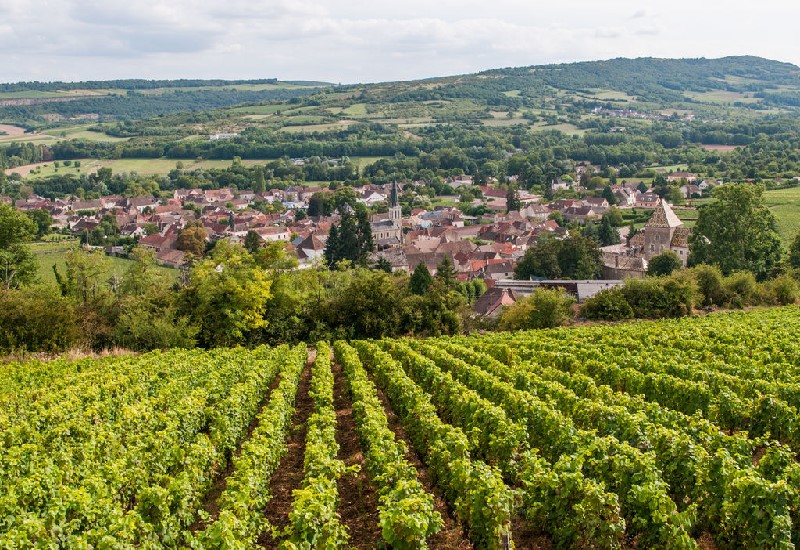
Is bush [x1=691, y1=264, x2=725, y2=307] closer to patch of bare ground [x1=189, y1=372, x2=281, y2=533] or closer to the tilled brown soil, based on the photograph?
the tilled brown soil

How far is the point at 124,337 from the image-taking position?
3738 centimetres

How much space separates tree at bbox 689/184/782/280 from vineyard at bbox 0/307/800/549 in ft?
118

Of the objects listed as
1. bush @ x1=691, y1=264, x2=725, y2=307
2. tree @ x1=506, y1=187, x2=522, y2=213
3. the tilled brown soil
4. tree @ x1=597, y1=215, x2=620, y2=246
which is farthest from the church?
the tilled brown soil

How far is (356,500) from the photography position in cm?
1431

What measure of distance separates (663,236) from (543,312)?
40.7 m

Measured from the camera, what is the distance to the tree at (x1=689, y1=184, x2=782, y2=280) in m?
58.2

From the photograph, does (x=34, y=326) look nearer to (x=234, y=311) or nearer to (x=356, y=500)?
(x=234, y=311)

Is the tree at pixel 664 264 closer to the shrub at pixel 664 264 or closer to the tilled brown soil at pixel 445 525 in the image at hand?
the shrub at pixel 664 264

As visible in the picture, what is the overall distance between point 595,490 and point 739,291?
4005 centimetres

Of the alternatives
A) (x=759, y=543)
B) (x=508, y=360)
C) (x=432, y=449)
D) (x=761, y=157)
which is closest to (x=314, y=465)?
(x=432, y=449)

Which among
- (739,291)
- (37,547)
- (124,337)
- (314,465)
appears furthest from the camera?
(739,291)

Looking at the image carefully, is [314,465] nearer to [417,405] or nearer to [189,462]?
[189,462]

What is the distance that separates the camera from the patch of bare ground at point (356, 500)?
41.9ft

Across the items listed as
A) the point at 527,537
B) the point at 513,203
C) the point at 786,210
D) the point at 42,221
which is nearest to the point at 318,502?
the point at 527,537
